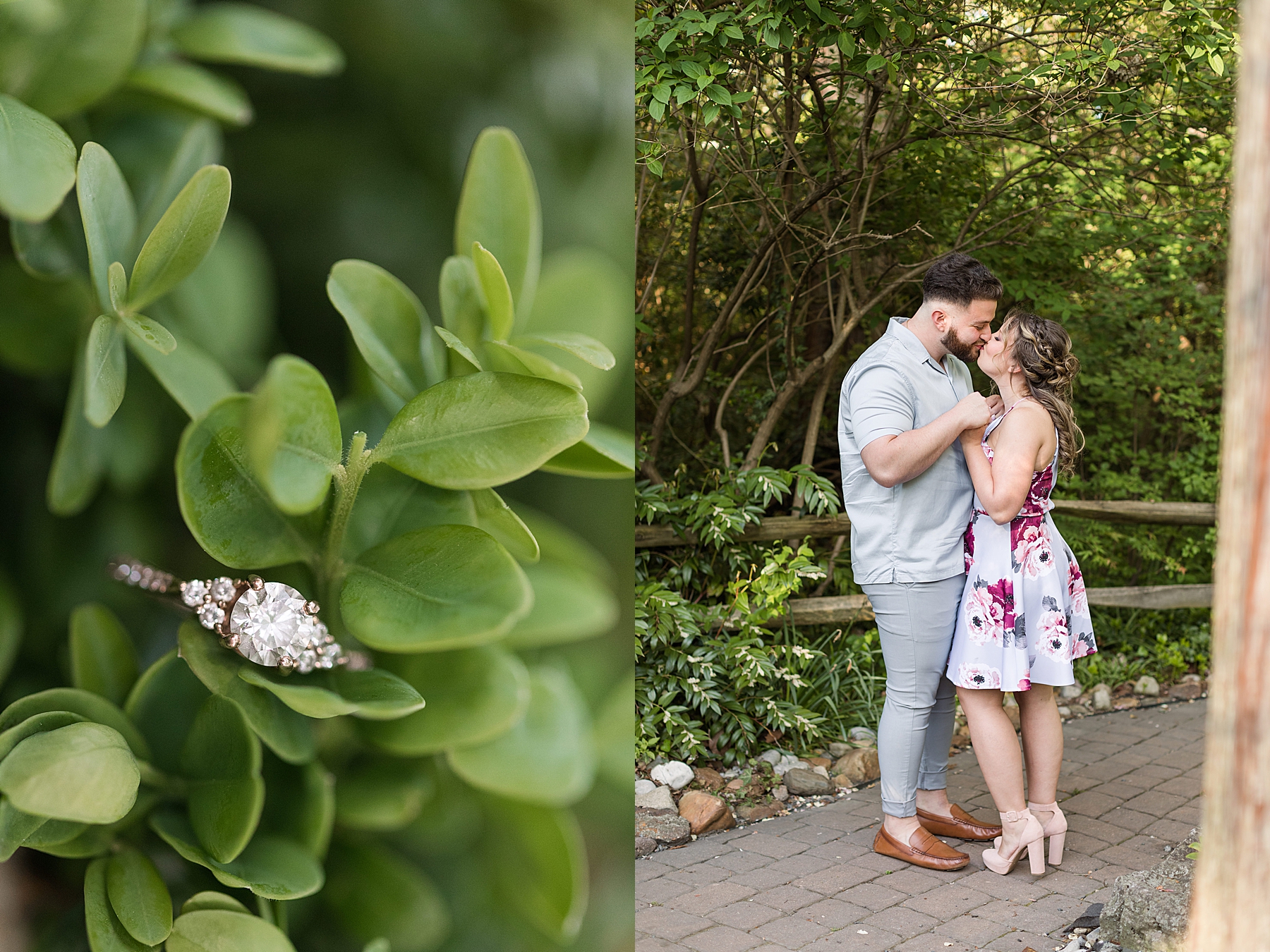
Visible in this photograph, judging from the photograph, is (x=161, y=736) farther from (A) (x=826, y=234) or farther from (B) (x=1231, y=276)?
(A) (x=826, y=234)

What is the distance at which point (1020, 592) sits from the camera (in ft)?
10.3

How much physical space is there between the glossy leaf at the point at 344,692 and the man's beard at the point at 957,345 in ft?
7.67

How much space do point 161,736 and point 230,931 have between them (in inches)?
10.0

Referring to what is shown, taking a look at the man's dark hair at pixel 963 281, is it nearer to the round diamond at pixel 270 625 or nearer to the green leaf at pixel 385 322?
the green leaf at pixel 385 322

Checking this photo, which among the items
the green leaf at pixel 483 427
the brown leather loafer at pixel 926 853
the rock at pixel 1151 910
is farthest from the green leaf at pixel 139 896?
the brown leather loafer at pixel 926 853

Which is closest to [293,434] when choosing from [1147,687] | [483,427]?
[483,427]

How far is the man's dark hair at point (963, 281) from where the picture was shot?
10.3 ft

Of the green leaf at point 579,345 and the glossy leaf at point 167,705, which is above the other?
the green leaf at point 579,345

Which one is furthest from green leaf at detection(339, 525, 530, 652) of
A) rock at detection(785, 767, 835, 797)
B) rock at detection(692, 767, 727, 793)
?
rock at detection(785, 767, 835, 797)

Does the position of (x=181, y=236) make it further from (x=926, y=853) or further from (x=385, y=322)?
(x=926, y=853)

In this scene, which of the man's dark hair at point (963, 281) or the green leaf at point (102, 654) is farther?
the man's dark hair at point (963, 281)

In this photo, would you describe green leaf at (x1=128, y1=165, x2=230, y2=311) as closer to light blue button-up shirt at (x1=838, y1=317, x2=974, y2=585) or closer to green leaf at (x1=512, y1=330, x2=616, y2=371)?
green leaf at (x1=512, y1=330, x2=616, y2=371)

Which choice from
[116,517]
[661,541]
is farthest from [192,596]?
[661,541]

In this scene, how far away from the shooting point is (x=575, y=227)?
1381 millimetres
